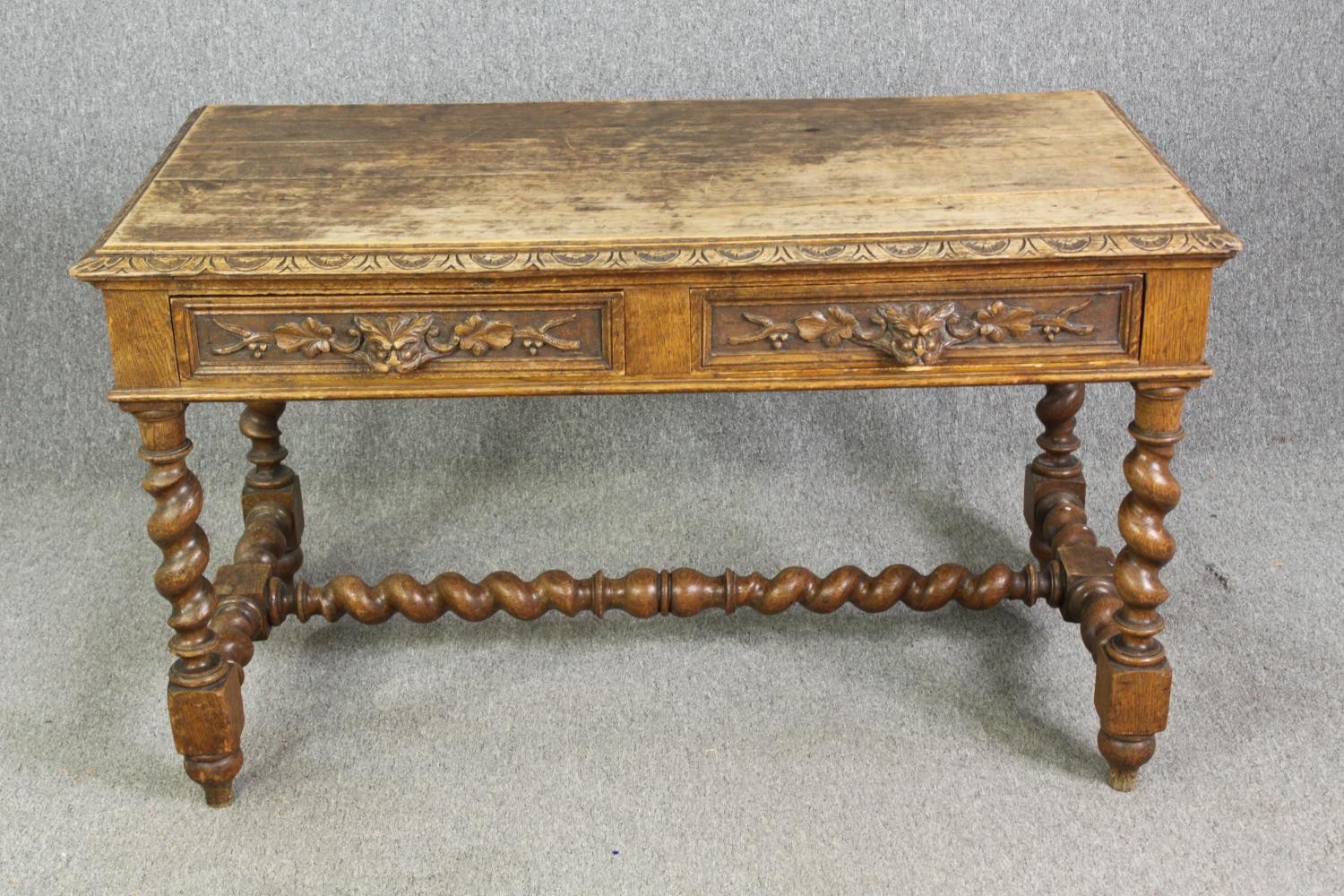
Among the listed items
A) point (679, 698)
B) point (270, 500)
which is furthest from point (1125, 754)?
point (270, 500)

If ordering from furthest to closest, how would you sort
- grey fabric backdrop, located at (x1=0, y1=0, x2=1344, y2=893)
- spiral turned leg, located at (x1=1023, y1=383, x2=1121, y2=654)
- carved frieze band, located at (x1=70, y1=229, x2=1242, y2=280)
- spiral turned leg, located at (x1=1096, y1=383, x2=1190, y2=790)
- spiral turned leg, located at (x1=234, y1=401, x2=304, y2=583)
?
spiral turned leg, located at (x1=234, y1=401, x2=304, y2=583) → spiral turned leg, located at (x1=1023, y1=383, x2=1121, y2=654) → grey fabric backdrop, located at (x1=0, y1=0, x2=1344, y2=893) → spiral turned leg, located at (x1=1096, y1=383, x2=1190, y2=790) → carved frieze band, located at (x1=70, y1=229, x2=1242, y2=280)

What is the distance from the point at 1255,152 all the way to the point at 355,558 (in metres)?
1.85

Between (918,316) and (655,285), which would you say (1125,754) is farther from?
(655,285)

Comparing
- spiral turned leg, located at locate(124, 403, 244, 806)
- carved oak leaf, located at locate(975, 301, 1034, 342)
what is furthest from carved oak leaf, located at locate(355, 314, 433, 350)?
carved oak leaf, located at locate(975, 301, 1034, 342)

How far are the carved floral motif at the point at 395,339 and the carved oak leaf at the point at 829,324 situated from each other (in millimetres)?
291

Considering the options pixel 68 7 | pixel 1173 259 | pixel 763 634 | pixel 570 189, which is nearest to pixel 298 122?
pixel 570 189

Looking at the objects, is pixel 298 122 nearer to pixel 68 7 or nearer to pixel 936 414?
pixel 68 7

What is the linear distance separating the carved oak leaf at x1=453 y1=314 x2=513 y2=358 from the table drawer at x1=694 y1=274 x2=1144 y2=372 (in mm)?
248

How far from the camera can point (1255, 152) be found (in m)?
3.50

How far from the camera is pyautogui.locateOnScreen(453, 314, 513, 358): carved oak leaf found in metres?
2.33

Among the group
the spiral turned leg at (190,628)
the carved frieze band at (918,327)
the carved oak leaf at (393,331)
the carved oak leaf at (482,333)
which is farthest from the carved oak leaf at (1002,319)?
the spiral turned leg at (190,628)

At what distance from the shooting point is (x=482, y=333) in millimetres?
2336

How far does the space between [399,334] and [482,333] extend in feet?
0.34

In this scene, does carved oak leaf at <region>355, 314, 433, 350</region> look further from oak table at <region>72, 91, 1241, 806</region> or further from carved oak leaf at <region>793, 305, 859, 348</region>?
carved oak leaf at <region>793, 305, 859, 348</region>
